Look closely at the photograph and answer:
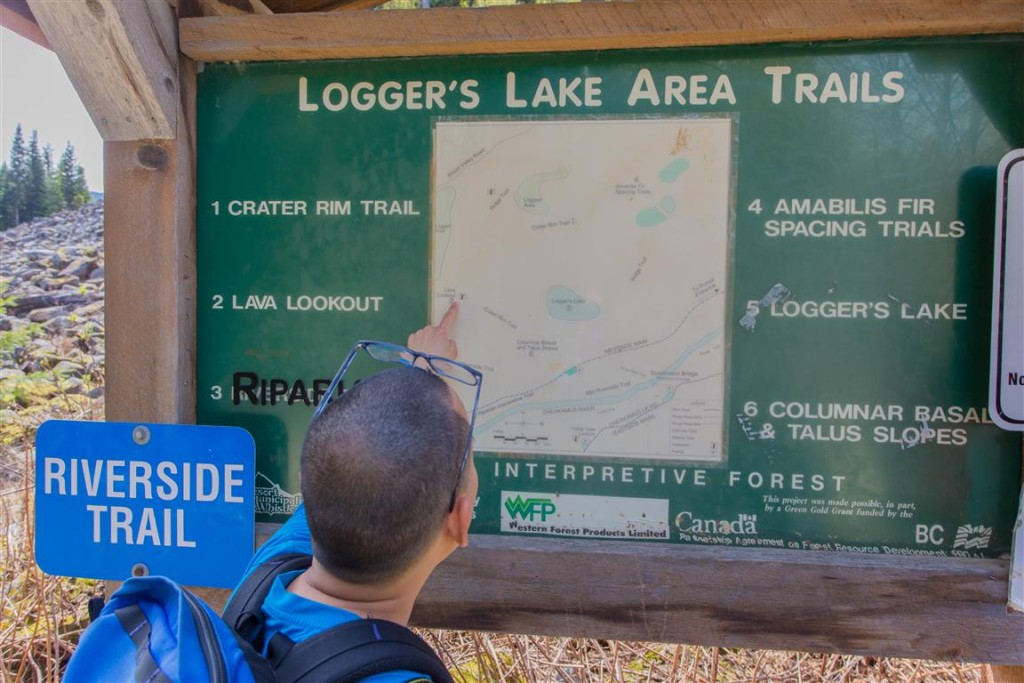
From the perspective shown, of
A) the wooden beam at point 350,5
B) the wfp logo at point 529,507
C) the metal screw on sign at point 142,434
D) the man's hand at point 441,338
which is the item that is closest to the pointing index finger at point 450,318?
the man's hand at point 441,338

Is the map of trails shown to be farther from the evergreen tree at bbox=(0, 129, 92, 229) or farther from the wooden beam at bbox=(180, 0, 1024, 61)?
the evergreen tree at bbox=(0, 129, 92, 229)

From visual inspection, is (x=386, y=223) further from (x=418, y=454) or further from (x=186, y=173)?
(x=418, y=454)

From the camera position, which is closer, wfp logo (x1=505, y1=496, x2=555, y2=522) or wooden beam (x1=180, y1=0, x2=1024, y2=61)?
wooden beam (x1=180, y1=0, x2=1024, y2=61)

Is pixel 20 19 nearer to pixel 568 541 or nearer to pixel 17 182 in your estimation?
pixel 568 541

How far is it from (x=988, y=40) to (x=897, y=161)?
13.1 inches

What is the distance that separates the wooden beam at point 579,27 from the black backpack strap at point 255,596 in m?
1.25

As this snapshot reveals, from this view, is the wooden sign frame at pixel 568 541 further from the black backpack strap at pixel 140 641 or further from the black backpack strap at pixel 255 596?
the black backpack strap at pixel 140 641

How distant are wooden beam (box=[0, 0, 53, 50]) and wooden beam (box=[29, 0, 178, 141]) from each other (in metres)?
0.25

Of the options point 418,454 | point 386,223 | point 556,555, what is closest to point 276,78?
point 386,223

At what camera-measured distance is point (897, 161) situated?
1742mm

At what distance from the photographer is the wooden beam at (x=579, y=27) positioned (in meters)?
1.68

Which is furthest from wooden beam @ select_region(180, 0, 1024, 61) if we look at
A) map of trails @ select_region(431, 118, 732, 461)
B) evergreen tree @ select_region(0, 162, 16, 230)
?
evergreen tree @ select_region(0, 162, 16, 230)

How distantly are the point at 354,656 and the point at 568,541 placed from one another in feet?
2.88

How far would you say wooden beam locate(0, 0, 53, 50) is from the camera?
1951 millimetres
